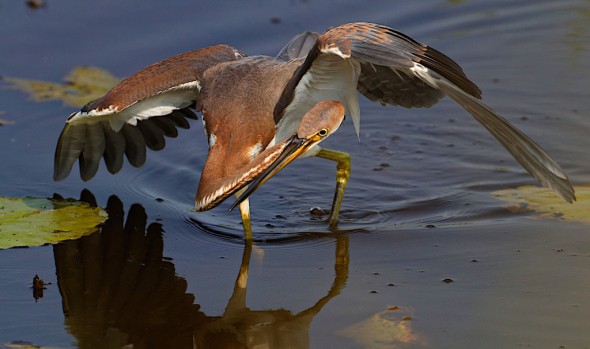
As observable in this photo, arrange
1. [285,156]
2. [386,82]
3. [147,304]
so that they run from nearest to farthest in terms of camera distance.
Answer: [147,304]
[285,156]
[386,82]

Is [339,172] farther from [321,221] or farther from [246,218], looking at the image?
[246,218]

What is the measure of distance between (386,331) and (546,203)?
1.93 meters

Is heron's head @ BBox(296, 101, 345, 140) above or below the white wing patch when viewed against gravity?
below

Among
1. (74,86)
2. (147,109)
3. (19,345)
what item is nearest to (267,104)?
(147,109)

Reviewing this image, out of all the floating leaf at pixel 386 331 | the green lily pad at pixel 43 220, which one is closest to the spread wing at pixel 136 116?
the green lily pad at pixel 43 220

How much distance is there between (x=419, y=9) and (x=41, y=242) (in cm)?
489

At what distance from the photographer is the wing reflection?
4855 mm

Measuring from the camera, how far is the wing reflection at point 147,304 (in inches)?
191

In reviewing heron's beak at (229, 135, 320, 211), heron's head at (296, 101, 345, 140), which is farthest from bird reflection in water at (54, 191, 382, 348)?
heron's head at (296, 101, 345, 140)

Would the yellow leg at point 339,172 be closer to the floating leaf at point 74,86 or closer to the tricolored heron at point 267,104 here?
the tricolored heron at point 267,104

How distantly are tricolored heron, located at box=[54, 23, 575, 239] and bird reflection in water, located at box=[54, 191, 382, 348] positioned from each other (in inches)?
20.6

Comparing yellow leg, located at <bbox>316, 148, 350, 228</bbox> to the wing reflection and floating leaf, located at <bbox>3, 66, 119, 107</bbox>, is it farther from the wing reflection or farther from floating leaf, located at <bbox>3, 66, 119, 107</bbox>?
floating leaf, located at <bbox>3, 66, 119, 107</bbox>

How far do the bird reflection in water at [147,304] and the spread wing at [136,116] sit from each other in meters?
0.78

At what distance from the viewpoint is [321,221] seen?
20.6ft
